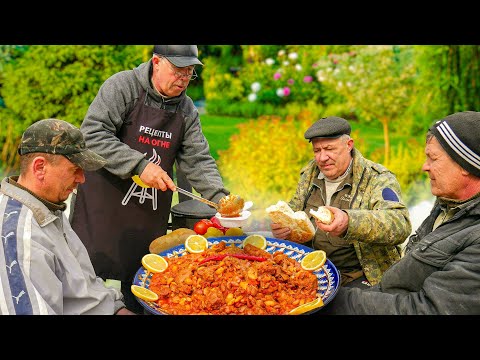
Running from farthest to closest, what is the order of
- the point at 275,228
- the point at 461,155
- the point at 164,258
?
the point at 275,228, the point at 164,258, the point at 461,155

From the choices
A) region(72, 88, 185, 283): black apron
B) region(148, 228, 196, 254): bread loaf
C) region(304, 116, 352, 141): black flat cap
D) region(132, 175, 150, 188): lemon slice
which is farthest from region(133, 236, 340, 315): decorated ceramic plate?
region(72, 88, 185, 283): black apron

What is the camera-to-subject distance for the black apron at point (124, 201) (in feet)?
13.8

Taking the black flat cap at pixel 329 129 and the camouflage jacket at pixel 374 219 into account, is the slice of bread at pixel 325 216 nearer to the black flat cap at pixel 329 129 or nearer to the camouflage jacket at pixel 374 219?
the camouflage jacket at pixel 374 219

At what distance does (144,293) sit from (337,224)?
1.28 metres

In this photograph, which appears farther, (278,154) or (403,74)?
(403,74)

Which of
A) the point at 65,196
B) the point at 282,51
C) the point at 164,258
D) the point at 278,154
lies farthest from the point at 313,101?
the point at 65,196

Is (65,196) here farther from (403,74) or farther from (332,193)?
(403,74)

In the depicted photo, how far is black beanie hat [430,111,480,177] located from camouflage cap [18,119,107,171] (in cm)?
194

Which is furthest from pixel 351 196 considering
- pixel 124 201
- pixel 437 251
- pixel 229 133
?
pixel 229 133

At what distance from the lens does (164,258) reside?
3391 millimetres

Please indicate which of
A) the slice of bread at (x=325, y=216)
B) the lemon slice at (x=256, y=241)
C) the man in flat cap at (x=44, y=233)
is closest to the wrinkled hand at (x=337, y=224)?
A: the slice of bread at (x=325, y=216)

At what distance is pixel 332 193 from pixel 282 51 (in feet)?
17.7

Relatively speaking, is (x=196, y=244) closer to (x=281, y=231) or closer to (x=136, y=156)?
(x=281, y=231)

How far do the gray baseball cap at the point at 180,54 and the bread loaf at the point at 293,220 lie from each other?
134cm
